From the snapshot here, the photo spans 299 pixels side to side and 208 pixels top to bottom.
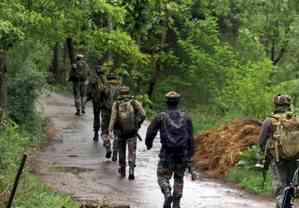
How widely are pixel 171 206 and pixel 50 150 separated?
7078mm

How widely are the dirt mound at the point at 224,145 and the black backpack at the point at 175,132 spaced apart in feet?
18.0

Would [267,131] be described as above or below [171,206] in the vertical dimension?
above

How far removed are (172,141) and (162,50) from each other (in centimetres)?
2334

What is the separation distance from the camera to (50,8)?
1650 centimetres

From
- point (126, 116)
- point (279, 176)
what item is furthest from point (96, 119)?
point (279, 176)

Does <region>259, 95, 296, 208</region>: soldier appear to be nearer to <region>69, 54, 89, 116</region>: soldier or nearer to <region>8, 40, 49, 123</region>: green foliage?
<region>8, 40, 49, 123</region>: green foliage

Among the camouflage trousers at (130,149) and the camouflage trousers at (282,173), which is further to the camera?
the camouflage trousers at (130,149)

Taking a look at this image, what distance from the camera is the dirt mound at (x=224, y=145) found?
56.0ft

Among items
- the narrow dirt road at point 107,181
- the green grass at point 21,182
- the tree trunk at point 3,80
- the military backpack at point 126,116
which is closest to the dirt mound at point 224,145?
the narrow dirt road at point 107,181

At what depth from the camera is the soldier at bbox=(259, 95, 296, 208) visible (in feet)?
36.8

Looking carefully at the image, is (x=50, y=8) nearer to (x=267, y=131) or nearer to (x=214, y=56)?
(x=267, y=131)

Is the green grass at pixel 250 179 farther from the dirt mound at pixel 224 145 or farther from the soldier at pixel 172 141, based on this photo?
the soldier at pixel 172 141

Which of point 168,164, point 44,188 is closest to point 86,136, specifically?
point 44,188

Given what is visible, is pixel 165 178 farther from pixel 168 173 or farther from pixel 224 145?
pixel 224 145
